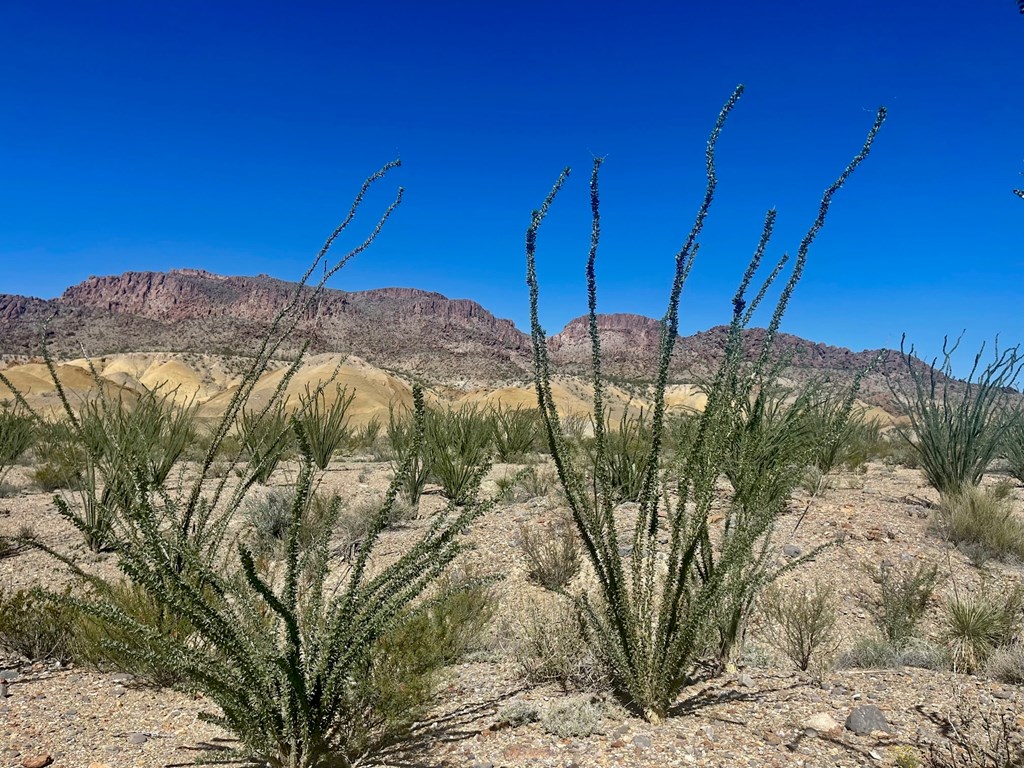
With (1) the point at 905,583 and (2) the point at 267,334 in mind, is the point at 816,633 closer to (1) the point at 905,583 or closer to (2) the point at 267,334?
(1) the point at 905,583

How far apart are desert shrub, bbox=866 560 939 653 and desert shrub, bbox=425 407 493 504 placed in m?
5.10

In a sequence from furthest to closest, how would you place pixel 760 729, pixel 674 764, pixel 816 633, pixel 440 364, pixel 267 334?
pixel 440 364
pixel 816 633
pixel 267 334
pixel 760 729
pixel 674 764

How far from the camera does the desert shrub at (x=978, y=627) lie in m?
4.92

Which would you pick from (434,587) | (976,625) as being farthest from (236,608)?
(976,625)

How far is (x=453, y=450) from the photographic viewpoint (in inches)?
425

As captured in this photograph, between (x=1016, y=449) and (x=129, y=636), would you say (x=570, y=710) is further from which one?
(x=1016, y=449)

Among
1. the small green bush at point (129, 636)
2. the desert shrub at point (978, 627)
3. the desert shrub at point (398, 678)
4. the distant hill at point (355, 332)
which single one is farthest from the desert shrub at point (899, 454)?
the small green bush at point (129, 636)

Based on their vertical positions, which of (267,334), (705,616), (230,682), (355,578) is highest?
(267,334)

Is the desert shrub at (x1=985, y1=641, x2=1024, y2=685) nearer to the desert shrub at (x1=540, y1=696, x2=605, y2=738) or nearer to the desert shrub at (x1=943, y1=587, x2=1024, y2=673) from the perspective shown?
the desert shrub at (x1=943, y1=587, x2=1024, y2=673)

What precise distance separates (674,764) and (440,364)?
218 feet

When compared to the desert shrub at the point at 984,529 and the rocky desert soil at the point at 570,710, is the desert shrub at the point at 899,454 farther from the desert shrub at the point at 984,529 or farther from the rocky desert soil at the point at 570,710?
the rocky desert soil at the point at 570,710

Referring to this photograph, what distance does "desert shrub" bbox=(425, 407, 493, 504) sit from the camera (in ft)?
33.4

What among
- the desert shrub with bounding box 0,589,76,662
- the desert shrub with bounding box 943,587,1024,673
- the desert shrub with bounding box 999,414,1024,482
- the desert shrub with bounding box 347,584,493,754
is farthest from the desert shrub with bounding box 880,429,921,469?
the desert shrub with bounding box 0,589,76,662

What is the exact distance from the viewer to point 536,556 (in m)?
6.76
